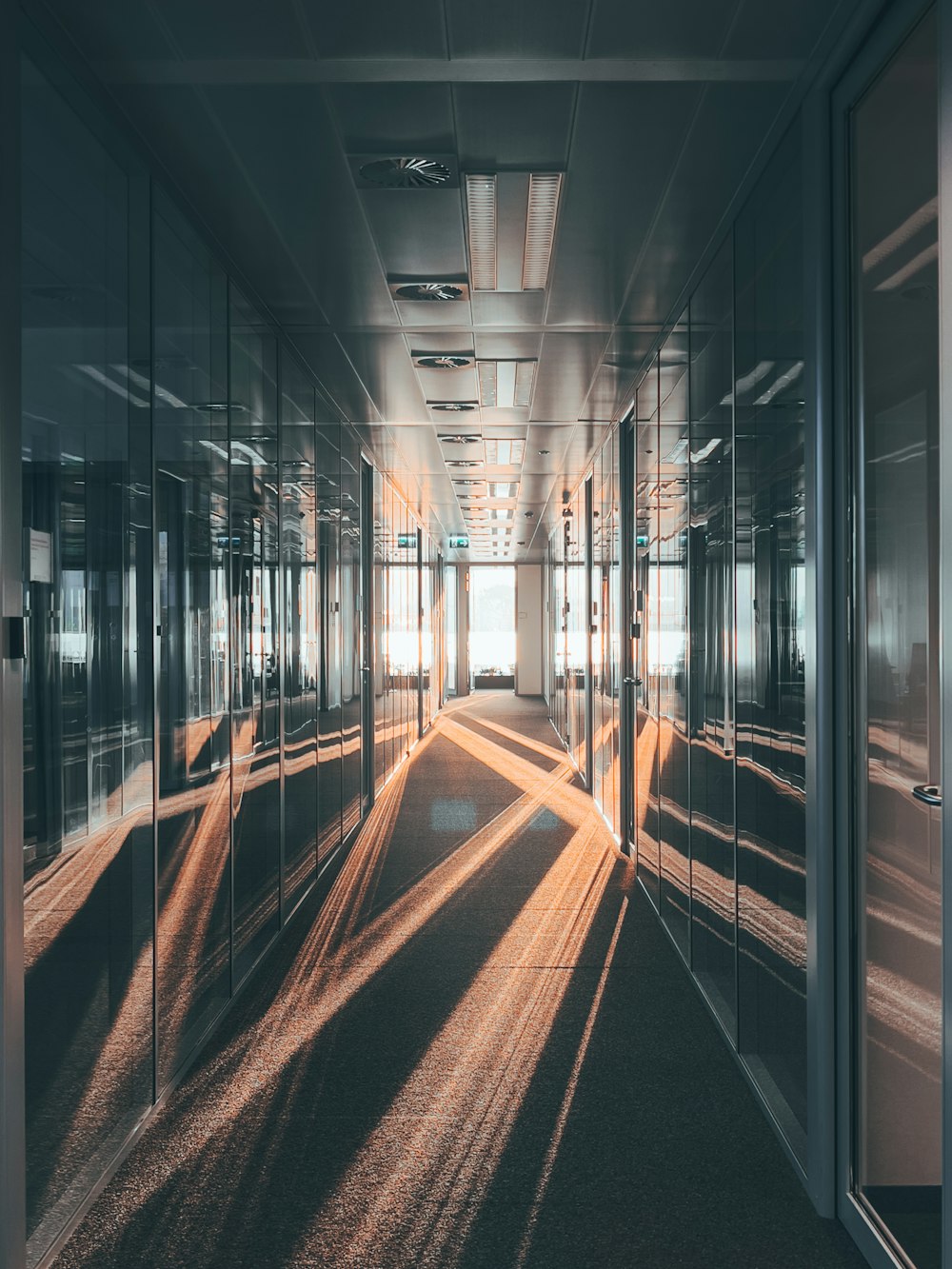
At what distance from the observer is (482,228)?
14.0 feet

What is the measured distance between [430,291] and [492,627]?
22041 mm

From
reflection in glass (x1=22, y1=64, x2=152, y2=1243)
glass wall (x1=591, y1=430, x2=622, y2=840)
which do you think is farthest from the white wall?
reflection in glass (x1=22, y1=64, x2=152, y2=1243)

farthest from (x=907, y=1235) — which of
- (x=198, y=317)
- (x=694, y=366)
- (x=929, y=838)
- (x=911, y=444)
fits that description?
(x=198, y=317)

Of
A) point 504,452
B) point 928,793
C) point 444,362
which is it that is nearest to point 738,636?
point 928,793

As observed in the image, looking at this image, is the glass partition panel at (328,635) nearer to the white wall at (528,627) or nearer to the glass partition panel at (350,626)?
the glass partition panel at (350,626)

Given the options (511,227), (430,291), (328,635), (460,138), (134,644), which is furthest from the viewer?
(328,635)

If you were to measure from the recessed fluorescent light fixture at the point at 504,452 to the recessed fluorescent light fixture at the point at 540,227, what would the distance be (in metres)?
3.93

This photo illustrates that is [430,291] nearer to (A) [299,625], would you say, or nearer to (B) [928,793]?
(A) [299,625]

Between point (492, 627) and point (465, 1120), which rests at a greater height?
point (492, 627)

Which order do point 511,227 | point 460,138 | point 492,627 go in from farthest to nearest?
point 492,627, point 511,227, point 460,138

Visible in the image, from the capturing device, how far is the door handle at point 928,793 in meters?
2.19

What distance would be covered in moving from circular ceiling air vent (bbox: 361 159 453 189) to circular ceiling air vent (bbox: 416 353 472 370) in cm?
230

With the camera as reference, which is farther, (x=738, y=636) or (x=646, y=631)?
(x=646, y=631)

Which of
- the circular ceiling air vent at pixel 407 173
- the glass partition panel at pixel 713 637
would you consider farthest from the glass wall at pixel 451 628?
the circular ceiling air vent at pixel 407 173
